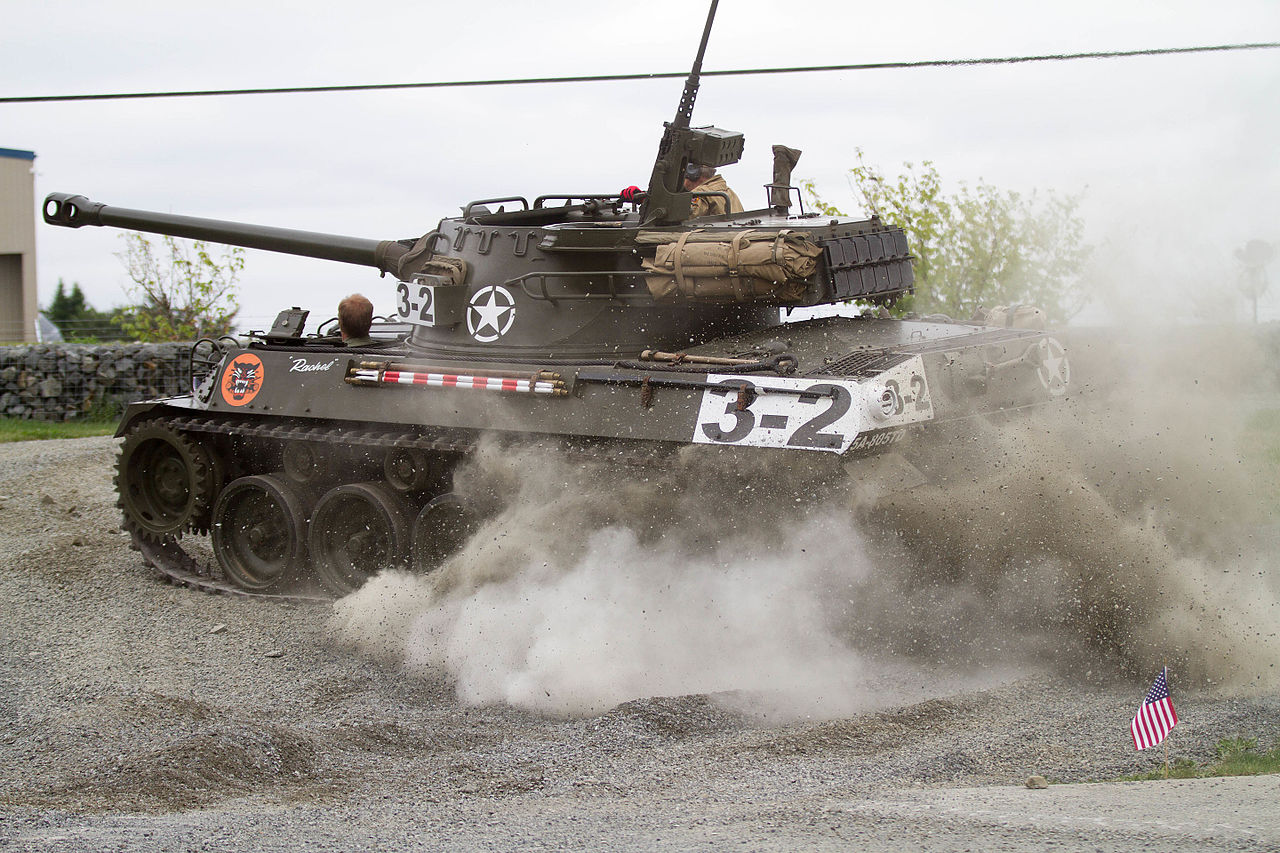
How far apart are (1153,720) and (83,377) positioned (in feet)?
65.3

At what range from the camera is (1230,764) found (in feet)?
20.7

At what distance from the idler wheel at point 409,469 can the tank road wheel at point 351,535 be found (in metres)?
0.14

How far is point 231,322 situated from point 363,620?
2182cm

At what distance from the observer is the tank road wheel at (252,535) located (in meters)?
11.3

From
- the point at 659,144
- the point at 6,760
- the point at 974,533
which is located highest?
the point at 659,144

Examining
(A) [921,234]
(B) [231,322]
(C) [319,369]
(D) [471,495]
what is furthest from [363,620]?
(B) [231,322]

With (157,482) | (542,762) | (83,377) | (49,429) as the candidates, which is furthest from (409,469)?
(83,377)

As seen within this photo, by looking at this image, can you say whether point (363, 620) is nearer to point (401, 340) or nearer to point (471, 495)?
point (471, 495)

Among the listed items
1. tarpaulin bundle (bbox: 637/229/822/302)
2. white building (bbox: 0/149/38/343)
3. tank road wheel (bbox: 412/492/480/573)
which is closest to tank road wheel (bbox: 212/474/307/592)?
tank road wheel (bbox: 412/492/480/573)

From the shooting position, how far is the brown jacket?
10.4m

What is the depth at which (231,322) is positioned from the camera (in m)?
30.0

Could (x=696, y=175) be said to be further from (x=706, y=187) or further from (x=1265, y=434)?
(x=1265, y=434)

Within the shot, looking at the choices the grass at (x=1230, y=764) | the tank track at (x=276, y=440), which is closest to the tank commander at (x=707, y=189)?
the tank track at (x=276, y=440)

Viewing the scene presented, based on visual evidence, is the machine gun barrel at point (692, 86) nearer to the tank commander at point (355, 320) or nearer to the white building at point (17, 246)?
the tank commander at point (355, 320)
